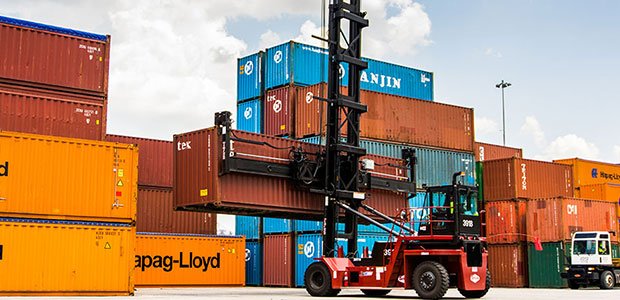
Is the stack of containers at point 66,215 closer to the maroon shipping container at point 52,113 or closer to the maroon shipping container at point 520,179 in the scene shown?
the maroon shipping container at point 52,113

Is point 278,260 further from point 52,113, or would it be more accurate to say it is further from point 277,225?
point 52,113

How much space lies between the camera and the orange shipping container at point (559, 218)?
35844 mm

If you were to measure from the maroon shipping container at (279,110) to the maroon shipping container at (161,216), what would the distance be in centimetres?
546

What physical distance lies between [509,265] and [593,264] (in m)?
4.86

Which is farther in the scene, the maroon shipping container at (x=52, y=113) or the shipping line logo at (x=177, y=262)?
the shipping line logo at (x=177, y=262)

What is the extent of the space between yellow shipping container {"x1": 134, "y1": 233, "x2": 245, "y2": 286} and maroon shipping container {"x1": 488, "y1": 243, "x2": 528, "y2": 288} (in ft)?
41.4

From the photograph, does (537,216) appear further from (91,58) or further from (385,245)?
(91,58)

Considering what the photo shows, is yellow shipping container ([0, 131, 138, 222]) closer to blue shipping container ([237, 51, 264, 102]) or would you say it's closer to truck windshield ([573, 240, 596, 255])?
blue shipping container ([237, 51, 264, 102])

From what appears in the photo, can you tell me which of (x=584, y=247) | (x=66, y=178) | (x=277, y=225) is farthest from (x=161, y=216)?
(x=584, y=247)

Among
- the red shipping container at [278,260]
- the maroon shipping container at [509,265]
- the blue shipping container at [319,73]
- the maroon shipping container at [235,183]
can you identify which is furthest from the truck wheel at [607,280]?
the maroon shipping container at [235,183]

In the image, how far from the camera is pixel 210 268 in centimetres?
3525

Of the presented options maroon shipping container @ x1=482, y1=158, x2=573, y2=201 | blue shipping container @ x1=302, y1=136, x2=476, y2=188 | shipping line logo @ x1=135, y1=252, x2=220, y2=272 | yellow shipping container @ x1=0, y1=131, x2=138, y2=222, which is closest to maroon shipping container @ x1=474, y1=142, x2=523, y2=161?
maroon shipping container @ x1=482, y1=158, x2=573, y2=201

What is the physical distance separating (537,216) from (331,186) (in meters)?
15.7

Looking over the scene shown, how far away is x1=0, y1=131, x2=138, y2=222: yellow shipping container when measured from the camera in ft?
64.6
